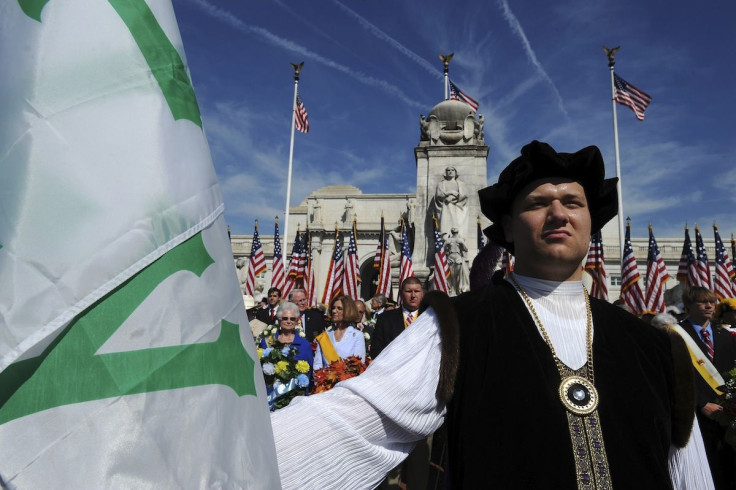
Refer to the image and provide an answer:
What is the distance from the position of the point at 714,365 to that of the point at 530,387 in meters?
5.09

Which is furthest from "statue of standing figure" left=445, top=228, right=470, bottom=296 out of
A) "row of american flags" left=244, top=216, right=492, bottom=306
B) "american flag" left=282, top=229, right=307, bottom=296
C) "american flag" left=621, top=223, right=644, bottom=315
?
"american flag" left=282, top=229, right=307, bottom=296

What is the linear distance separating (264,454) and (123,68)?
0.87 m

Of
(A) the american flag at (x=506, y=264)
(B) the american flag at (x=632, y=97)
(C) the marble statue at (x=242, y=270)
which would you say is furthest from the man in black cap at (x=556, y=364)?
(C) the marble statue at (x=242, y=270)

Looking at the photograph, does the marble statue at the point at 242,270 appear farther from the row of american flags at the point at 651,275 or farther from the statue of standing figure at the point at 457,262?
the row of american flags at the point at 651,275

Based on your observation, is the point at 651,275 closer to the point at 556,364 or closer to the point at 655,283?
the point at 655,283

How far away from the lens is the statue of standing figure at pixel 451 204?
17280mm

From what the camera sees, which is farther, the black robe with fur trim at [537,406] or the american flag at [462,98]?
the american flag at [462,98]

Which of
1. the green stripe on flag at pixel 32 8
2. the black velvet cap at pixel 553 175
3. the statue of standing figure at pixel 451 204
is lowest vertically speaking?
the black velvet cap at pixel 553 175

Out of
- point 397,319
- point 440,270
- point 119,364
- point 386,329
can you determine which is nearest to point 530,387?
point 119,364

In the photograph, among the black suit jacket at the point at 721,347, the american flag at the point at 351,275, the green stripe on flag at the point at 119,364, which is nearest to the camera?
the green stripe on flag at the point at 119,364

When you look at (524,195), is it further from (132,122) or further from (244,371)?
(132,122)

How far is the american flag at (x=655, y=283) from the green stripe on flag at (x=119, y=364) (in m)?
14.4

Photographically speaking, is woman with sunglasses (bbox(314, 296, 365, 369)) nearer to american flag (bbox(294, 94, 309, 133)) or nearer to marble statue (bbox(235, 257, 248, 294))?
american flag (bbox(294, 94, 309, 133))

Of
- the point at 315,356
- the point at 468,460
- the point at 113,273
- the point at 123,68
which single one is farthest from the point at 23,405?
the point at 315,356
